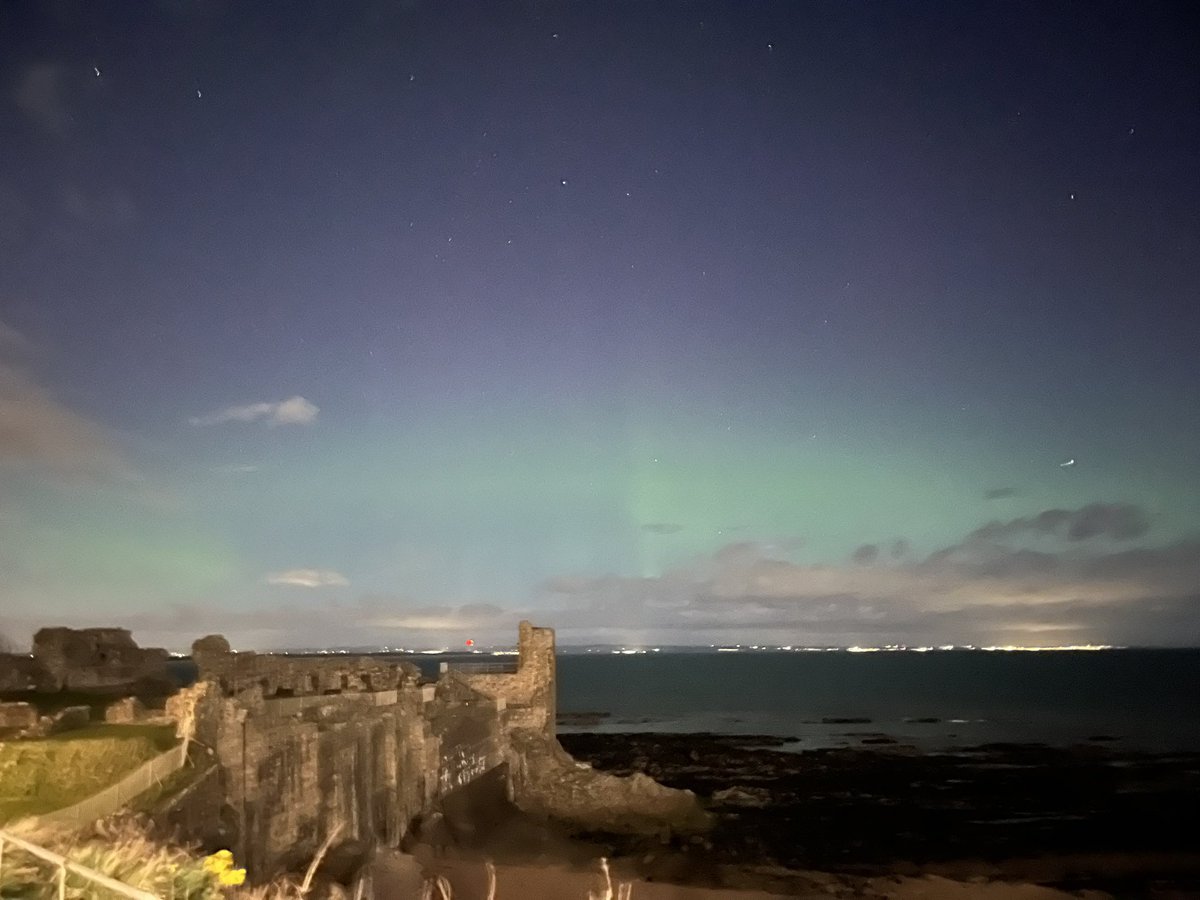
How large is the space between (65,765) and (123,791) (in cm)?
164

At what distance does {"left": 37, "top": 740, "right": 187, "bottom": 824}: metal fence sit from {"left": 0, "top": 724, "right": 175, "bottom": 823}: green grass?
384mm

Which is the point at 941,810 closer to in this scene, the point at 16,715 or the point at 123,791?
the point at 123,791

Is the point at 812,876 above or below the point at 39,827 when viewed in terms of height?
below

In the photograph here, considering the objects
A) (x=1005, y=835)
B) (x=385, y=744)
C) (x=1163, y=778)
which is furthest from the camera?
(x=1163, y=778)

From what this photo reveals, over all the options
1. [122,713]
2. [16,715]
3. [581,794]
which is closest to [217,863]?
[16,715]

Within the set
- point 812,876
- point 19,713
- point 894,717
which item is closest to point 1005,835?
point 812,876

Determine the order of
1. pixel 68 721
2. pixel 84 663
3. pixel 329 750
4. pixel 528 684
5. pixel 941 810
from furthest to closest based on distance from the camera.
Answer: pixel 941 810 → pixel 528 684 → pixel 84 663 → pixel 329 750 → pixel 68 721

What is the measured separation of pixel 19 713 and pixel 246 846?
15.8ft

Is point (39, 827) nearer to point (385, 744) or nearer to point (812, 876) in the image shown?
point (385, 744)

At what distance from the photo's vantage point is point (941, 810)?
127 ft

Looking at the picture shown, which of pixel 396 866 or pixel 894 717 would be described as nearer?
pixel 396 866

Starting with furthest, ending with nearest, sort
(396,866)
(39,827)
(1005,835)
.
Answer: (1005,835)
(396,866)
(39,827)

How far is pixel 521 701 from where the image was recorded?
35438mm

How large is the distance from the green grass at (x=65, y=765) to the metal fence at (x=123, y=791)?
1.26ft
